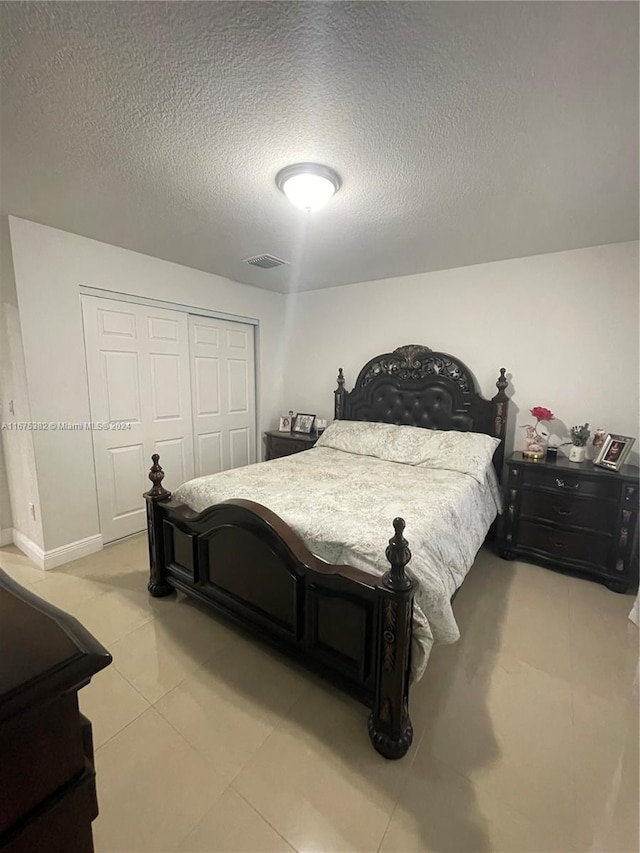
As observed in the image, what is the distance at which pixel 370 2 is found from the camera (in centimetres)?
98

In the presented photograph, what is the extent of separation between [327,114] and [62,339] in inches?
88.6

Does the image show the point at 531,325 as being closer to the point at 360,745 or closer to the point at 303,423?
the point at 303,423

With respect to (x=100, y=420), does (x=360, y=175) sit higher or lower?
higher

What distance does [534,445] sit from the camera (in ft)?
9.27

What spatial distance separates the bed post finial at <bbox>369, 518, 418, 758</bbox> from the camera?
1.31 meters

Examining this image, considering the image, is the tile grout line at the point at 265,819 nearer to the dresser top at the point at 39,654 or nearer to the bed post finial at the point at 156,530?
the dresser top at the point at 39,654

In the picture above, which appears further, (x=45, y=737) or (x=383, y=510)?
(x=383, y=510)

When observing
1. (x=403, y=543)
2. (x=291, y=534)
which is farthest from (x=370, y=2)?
(x=291, y=534)

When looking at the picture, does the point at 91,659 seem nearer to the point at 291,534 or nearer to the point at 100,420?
the point at 291,534

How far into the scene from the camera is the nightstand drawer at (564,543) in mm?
2473

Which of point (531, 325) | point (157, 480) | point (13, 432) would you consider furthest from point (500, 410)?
point (13, 432)

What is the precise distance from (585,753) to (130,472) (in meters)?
3.21

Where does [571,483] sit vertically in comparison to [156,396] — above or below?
below

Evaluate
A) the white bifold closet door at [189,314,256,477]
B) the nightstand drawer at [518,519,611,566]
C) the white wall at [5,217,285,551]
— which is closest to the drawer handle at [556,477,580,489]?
the nightstand drawer at [518,519,611,566]
